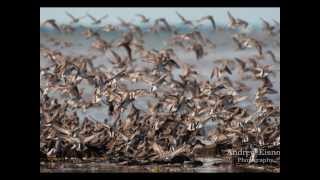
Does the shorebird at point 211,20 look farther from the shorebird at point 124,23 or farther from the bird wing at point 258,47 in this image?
the shorebird at point 124,23

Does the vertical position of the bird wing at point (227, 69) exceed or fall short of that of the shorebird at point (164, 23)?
it falls short

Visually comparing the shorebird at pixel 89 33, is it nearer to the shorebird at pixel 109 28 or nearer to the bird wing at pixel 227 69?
the shorebird at pixel 109 28

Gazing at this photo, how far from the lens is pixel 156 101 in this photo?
5.48 metres

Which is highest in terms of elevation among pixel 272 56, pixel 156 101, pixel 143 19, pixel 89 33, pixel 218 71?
pixel 143 19

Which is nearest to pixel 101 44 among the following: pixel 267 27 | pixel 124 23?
pixel 124 23

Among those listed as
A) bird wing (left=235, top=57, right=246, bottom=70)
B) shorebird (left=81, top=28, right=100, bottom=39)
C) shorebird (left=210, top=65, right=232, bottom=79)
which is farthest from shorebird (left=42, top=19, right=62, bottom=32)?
bird wing (left=235, top=57, right=246, bottom=70)

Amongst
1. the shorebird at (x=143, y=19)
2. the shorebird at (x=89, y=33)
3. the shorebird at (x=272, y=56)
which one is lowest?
the shorebird at (x=272, y=56)

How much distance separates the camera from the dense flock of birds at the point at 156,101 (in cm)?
547

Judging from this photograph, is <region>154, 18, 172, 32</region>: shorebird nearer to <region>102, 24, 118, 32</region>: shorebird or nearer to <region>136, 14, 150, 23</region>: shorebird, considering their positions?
<region>136, 14, 150, 23</region>: shorebird

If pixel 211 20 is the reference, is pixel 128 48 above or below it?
below

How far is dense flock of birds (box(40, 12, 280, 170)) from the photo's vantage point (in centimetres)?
547

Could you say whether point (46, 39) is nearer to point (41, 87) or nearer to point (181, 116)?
point (41, 87)

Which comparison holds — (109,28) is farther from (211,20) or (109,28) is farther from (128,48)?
(211,20)

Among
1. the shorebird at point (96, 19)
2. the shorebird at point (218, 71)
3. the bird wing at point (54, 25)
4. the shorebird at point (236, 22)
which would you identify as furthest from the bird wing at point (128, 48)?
the shorebird at point (236, 22)
